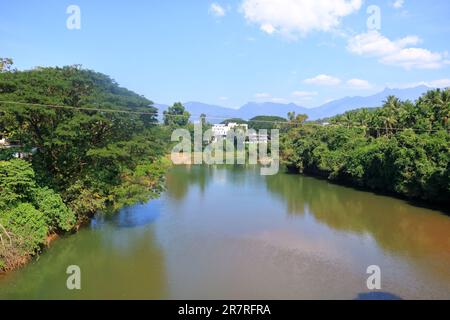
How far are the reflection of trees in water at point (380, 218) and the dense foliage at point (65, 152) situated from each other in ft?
28.5

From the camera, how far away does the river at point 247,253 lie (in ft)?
32.1

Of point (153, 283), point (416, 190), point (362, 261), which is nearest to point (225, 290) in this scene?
point (153, 283)

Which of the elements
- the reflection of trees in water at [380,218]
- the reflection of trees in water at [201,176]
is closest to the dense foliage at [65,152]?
the reflection of trees in water at [201,176]

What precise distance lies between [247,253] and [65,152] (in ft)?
23.9

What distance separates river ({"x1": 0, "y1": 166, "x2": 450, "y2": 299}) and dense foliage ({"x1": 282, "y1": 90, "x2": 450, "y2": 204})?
1.53m

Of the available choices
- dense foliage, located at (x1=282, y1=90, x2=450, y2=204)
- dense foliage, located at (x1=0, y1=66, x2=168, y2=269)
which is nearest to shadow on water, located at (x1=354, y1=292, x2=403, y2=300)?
dense foliage, located at (x1=0, y1=66, x2=168, y2=269)

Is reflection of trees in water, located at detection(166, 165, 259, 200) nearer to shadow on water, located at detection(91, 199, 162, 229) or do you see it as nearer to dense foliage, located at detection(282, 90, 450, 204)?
shadow on water, located at detection(91, 199, 162, 229)

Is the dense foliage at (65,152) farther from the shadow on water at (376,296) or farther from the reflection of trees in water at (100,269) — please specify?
the shadow on water at (376,296)

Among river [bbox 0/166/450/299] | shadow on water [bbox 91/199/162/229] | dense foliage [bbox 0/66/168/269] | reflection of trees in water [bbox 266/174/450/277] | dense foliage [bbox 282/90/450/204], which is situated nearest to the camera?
river [bbox 0/166/450/299]

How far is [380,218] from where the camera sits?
701 inches

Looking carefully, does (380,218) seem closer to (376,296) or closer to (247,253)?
(247,253)

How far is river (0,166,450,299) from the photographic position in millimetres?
9773

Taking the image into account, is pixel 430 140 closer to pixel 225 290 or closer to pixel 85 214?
pixel 225 290

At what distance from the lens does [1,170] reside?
34.2 feet
